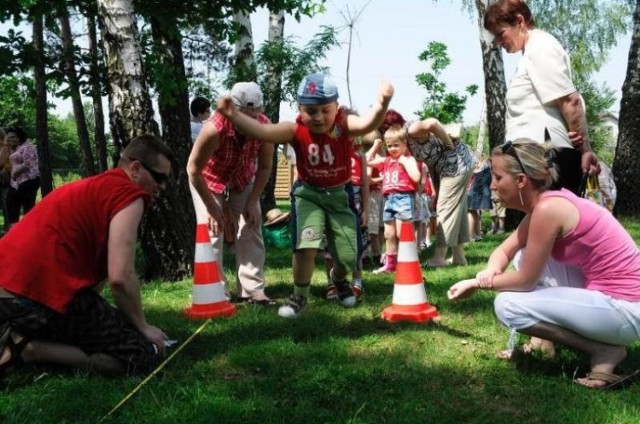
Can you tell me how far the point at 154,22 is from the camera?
7.89 m

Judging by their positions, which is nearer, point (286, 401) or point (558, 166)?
point (286, 401)

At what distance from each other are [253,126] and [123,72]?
2393mm

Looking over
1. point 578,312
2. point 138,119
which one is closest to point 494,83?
point 138,119

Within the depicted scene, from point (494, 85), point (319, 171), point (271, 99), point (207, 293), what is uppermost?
point (494, 85)

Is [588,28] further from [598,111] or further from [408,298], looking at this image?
[408,298]

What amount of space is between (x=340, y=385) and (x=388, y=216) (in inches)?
163

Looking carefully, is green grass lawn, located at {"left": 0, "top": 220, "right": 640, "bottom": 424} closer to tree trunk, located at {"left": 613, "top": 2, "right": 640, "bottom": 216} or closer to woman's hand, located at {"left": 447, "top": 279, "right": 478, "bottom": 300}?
woman's hand, located at {"left": 447, "top": 279, "right": 478, "bottom": 300}

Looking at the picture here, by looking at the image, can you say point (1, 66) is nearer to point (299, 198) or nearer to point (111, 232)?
point (299, 198)

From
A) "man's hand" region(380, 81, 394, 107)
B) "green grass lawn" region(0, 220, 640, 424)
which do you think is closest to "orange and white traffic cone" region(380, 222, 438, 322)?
"green grass lawn" region(0, 220, 640, 424)

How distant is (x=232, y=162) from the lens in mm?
5172

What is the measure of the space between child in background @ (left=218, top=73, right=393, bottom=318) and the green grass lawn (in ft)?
1.60

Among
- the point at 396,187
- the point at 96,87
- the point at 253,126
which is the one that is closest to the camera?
the point at 253,126

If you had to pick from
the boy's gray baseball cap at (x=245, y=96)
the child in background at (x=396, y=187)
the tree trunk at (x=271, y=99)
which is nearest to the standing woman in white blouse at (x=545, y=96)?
the boy's gray baseball cap at (x=245, y=96)

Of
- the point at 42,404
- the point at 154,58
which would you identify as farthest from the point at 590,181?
the point at 154,58
